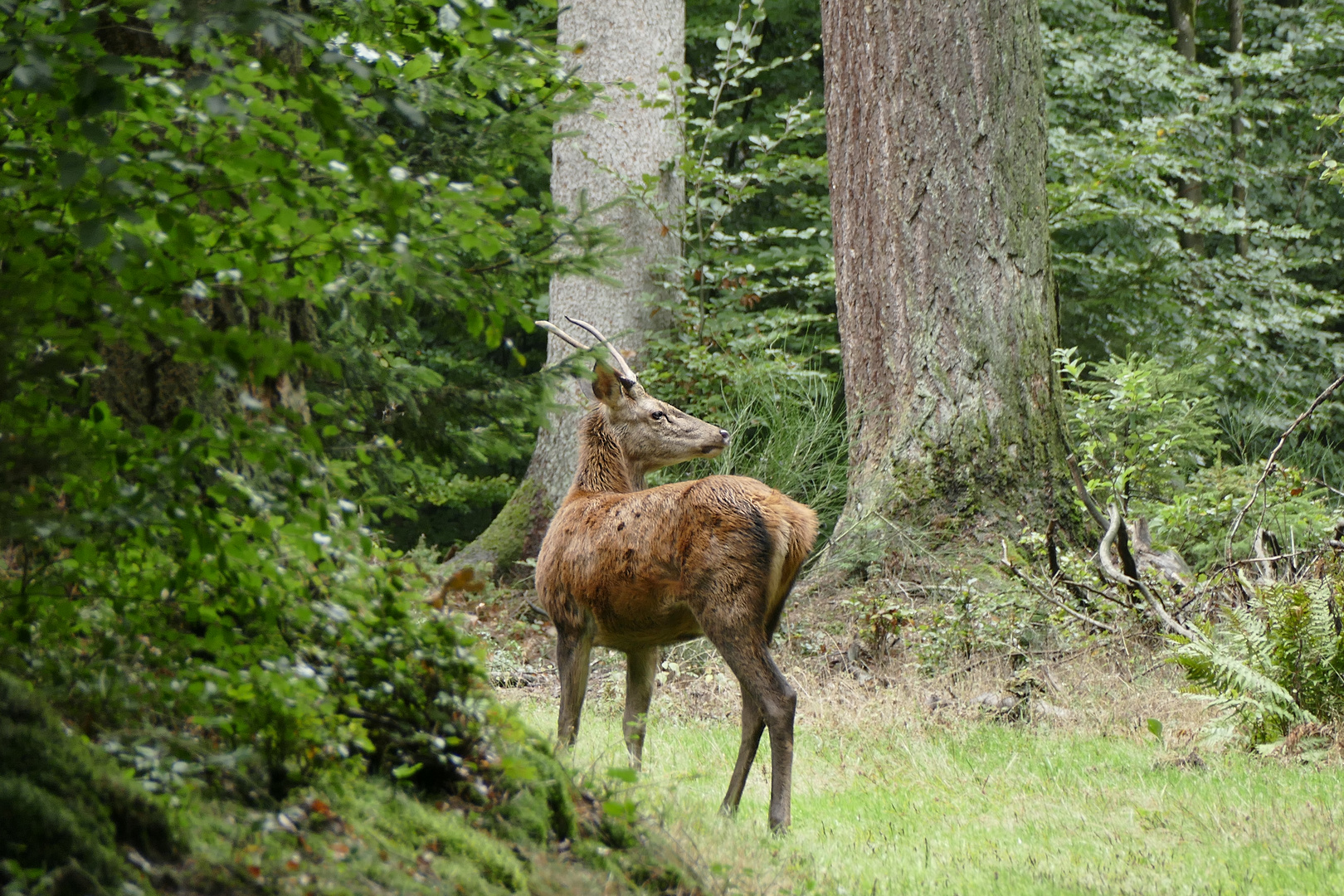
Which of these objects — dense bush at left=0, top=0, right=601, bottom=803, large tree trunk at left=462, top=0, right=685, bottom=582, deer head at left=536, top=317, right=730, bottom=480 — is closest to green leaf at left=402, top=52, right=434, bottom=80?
dense bush at left=0, top=0, right=601, bottom=803

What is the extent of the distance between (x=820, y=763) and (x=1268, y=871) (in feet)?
7.97

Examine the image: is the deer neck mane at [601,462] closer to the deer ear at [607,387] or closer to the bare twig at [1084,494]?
the deer ear at [607,387]

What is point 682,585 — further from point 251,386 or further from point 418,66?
point 418,66

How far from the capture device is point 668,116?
12.9 metres

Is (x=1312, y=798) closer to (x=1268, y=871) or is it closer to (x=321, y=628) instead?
(x=1268, y=871)

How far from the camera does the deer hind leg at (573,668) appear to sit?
19.1 feet

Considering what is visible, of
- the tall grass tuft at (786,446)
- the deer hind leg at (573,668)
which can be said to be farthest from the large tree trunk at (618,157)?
the deer hind leg at (573,668)

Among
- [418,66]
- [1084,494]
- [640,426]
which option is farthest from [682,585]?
[1084,494]

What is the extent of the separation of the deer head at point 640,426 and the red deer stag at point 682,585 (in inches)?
23.0

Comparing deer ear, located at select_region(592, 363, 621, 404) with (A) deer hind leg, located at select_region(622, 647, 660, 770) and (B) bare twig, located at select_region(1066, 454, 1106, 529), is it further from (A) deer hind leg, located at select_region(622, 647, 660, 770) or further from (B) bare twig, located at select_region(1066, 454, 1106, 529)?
(B) bare twig, located at select_region(1066, 454, 1106, 529)

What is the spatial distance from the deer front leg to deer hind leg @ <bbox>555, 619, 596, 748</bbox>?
85 cm

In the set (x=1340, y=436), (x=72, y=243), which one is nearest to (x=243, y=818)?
(x=72, y=243)

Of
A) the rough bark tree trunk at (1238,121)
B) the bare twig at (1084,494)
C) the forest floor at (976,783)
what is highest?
the rough bark tree trunk at (1238,121)

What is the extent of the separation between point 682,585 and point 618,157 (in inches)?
336
